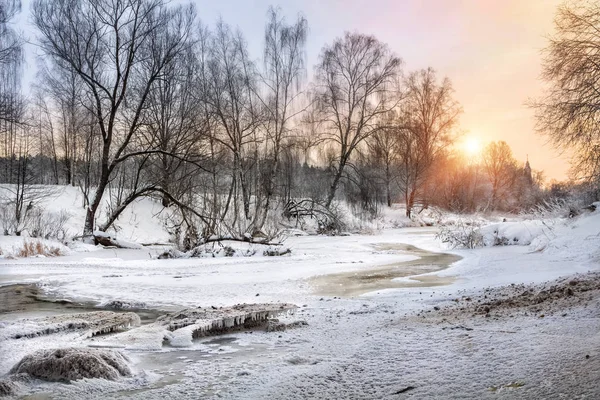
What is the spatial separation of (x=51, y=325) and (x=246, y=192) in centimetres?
2021

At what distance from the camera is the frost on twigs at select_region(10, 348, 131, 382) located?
3.04m

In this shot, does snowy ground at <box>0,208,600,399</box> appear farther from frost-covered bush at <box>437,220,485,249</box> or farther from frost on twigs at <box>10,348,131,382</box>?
frost-covered bush at <box>437,220,485,249</box>

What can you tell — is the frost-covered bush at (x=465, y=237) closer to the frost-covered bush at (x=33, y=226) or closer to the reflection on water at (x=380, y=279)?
the reflection on water at (x=380, y=279)

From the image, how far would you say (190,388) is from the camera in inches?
112

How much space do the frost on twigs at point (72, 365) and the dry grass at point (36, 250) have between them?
11.1 m

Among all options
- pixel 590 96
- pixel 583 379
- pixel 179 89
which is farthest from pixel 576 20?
pixel 583 379

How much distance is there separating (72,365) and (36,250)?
38.1 feet

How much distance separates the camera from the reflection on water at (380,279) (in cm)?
712

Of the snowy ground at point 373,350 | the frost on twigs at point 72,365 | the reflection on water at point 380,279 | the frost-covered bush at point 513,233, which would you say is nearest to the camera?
the snowy ground at point 373,350

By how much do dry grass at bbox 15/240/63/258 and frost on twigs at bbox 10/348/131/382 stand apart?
11.1m

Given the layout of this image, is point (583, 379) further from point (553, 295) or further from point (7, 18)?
point (7, 18)

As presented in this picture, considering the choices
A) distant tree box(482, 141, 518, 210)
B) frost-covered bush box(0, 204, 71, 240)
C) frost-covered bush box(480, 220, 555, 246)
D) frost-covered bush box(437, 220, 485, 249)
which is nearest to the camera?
frost-covered bush box(480, 220, 555, 246)

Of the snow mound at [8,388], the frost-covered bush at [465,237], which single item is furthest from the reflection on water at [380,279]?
the snow mound at [8,388]

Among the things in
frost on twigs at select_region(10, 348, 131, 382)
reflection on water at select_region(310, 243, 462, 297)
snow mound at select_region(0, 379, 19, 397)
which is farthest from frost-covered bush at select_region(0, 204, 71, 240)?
snow mound at select_region(0, 379, 19, 397)
